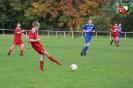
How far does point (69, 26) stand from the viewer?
57.7m

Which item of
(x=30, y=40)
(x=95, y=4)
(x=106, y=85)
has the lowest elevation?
(x=106, y=85)

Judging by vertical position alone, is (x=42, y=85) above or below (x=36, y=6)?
below

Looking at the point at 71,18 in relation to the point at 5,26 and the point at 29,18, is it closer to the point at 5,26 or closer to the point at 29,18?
the point at 29,18

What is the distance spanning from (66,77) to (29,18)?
4885 cm

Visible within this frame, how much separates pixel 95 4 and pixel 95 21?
2950 mm

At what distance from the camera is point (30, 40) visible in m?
11.7

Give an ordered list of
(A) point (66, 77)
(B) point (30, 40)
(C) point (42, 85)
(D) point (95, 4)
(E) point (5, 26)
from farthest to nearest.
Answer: (E) point (5, 26) < (D) point (95, 4) < (B) point (30, 40) < (A) point (66, 77) < (C) point (42, 85)

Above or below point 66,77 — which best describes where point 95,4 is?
above

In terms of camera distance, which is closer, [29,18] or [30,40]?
[30,40]

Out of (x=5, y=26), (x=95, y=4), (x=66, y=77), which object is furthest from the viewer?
(x=5, y=26)

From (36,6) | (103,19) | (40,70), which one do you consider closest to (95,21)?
(103,19)

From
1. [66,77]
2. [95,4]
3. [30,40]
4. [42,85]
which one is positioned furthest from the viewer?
[95,4]

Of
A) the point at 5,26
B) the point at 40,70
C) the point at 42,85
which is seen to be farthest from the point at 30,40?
the point at 5,26

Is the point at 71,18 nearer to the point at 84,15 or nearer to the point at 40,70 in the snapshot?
the point at 84,15
